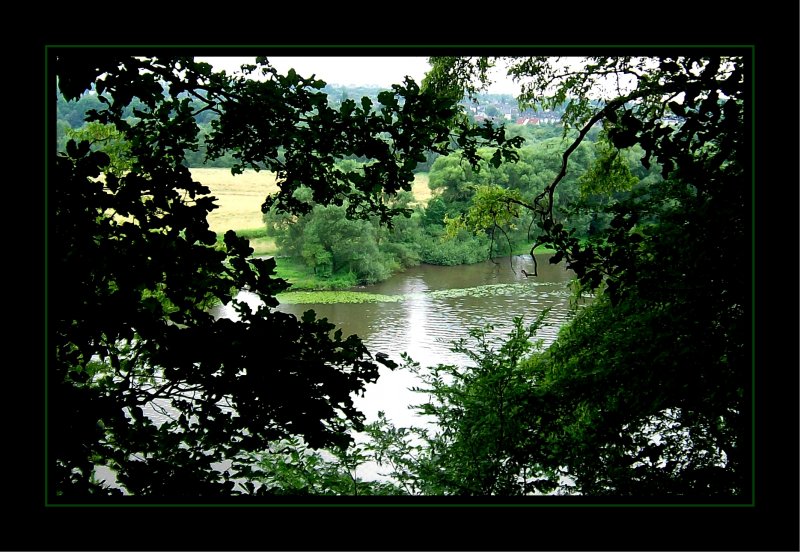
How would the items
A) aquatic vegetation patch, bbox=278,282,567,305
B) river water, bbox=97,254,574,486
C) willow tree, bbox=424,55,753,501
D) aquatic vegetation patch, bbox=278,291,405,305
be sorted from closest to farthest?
willow tree, bbox=424,55,753,501 → river water, bbox=97,254,574,486 → aquatic vegetation patch, bbox=278,282,567,305 → aquatic vegetation patch, bbox=278,291,405,305

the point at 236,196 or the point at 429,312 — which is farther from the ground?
the point at 236,196

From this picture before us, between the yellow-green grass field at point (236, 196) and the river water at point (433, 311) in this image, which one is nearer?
the yellow-green grass field at point (236, 196)

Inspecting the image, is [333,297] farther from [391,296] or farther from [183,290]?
[183,290]

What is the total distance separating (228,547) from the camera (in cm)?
73

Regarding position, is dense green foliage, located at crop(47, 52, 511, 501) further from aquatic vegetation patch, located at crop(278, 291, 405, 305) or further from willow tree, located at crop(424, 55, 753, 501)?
aquatic vegetation patch, located at crop(278, 291, 405, 305)

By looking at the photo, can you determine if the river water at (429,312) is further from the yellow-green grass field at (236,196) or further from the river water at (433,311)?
the yellow-green grass field at (236,196)

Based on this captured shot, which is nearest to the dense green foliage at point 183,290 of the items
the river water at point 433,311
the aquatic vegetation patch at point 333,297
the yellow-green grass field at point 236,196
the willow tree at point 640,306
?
the willow tree at point 640,306

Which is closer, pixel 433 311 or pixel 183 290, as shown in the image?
pixel 183 290

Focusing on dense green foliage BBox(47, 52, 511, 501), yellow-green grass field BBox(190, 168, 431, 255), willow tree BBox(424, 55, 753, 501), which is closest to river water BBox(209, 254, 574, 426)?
yellow-green grass field BBox(190, 168, 431, 255)

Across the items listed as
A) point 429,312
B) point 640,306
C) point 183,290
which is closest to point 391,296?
point 429,312
